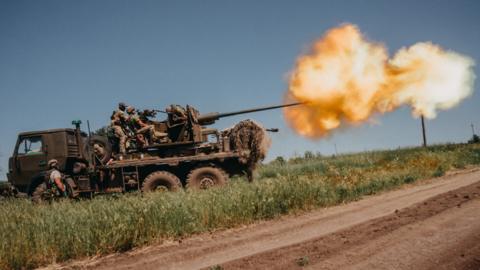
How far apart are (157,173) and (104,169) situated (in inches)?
82.5

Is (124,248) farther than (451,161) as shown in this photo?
No

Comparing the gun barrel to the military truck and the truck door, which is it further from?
the truck door

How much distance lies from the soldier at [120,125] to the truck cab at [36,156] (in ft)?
5.75

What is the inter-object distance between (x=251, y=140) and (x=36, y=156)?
8.18 m

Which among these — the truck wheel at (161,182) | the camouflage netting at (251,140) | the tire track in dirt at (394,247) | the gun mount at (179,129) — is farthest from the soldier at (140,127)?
the tire track in dirt at (394,247)

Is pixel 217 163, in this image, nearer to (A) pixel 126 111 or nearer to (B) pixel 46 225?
(A) pixel 126 111

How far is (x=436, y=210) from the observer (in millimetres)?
8344

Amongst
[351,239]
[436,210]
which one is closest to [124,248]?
[351,239]

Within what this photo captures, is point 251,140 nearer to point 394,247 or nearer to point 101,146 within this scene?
point 101,146

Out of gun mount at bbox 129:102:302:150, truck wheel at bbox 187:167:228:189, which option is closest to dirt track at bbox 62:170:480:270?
truck wheel at bbox 187:167:228:189

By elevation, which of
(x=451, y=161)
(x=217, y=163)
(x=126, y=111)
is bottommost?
(x=451, y=161)

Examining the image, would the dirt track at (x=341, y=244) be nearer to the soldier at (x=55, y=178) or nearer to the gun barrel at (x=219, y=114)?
the soldier at (x=55, y=178)

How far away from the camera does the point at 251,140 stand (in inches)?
617

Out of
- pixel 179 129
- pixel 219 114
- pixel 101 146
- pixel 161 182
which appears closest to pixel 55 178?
pixel 101 146
